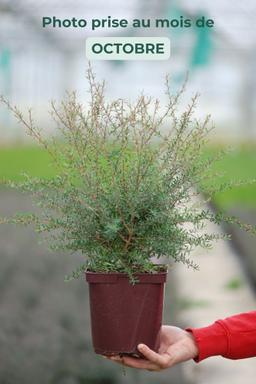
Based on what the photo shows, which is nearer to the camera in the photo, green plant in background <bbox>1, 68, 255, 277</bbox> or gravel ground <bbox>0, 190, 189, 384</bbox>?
green plant in background <bbox>1, 68, 255, 277</bbox>

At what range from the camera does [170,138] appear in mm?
1812

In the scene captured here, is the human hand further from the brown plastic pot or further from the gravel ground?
the gravel ground

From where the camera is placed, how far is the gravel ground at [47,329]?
482cm

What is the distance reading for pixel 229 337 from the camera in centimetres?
191

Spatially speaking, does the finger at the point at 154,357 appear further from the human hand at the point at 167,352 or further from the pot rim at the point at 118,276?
the pot rim at the point at 118,276

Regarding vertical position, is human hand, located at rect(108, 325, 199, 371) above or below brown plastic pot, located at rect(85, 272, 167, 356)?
below

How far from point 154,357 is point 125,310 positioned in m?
0.10

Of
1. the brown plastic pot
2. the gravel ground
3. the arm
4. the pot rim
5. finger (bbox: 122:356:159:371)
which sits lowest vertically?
the gravel ground

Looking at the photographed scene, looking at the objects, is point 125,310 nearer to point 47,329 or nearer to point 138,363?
point 138,363

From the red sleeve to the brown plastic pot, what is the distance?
10 cm

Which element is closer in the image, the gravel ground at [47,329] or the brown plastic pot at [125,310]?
the brown plastic pot at [125,310]

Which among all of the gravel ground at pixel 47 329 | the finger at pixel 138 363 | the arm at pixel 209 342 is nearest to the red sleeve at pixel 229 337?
the arm at pixel 209 342

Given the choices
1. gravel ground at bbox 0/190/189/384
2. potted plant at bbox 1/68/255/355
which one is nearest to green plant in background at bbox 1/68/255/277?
potted plant at bbox 1/68/255/355

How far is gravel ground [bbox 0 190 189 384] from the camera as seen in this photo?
190 inches
